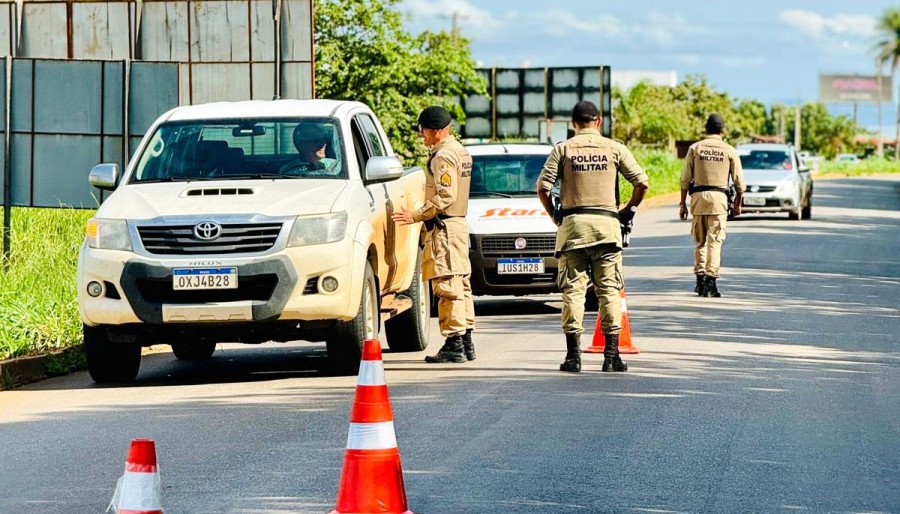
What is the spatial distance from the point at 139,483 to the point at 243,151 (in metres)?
7.04

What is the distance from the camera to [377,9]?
35875 millimetres

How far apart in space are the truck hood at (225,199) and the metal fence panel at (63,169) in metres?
5.98

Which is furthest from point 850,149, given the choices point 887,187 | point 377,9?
point 377,9

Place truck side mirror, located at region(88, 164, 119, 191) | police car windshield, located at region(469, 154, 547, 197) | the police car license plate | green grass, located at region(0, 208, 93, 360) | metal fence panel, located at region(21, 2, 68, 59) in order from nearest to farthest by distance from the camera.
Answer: truck side mirror, located at region(88, 164, 119, 191) < green grass, located at region(0, 208, 93, 360) < the police car license plate < police car windshield, located at region(469, 154, 547, 197) < metal fence panel, located at region(21, 2, 68, 59)

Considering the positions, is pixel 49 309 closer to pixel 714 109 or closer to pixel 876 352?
pixel 876 352

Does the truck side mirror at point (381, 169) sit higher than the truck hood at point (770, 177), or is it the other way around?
the truck hood at point (770, 177)

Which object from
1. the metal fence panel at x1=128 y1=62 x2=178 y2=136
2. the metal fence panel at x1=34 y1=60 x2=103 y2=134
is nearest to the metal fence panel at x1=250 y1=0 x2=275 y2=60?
the metal fence panel at x1=128 y1=62 x2=178 y2=136

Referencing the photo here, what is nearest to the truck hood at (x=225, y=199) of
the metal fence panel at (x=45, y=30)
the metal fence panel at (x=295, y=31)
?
the metal fence panel at (x=295, y=31)

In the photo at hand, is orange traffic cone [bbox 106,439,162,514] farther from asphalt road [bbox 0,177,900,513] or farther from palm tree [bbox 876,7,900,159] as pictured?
palm tree [bbox 876,7,900,159]

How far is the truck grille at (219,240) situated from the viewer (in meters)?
11.0

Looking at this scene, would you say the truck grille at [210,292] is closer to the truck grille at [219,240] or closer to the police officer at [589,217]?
the truck grille at [219,240]

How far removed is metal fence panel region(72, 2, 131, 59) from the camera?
22.1m

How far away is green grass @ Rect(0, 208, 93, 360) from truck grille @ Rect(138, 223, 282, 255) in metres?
1.90

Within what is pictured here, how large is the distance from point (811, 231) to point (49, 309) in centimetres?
2092
